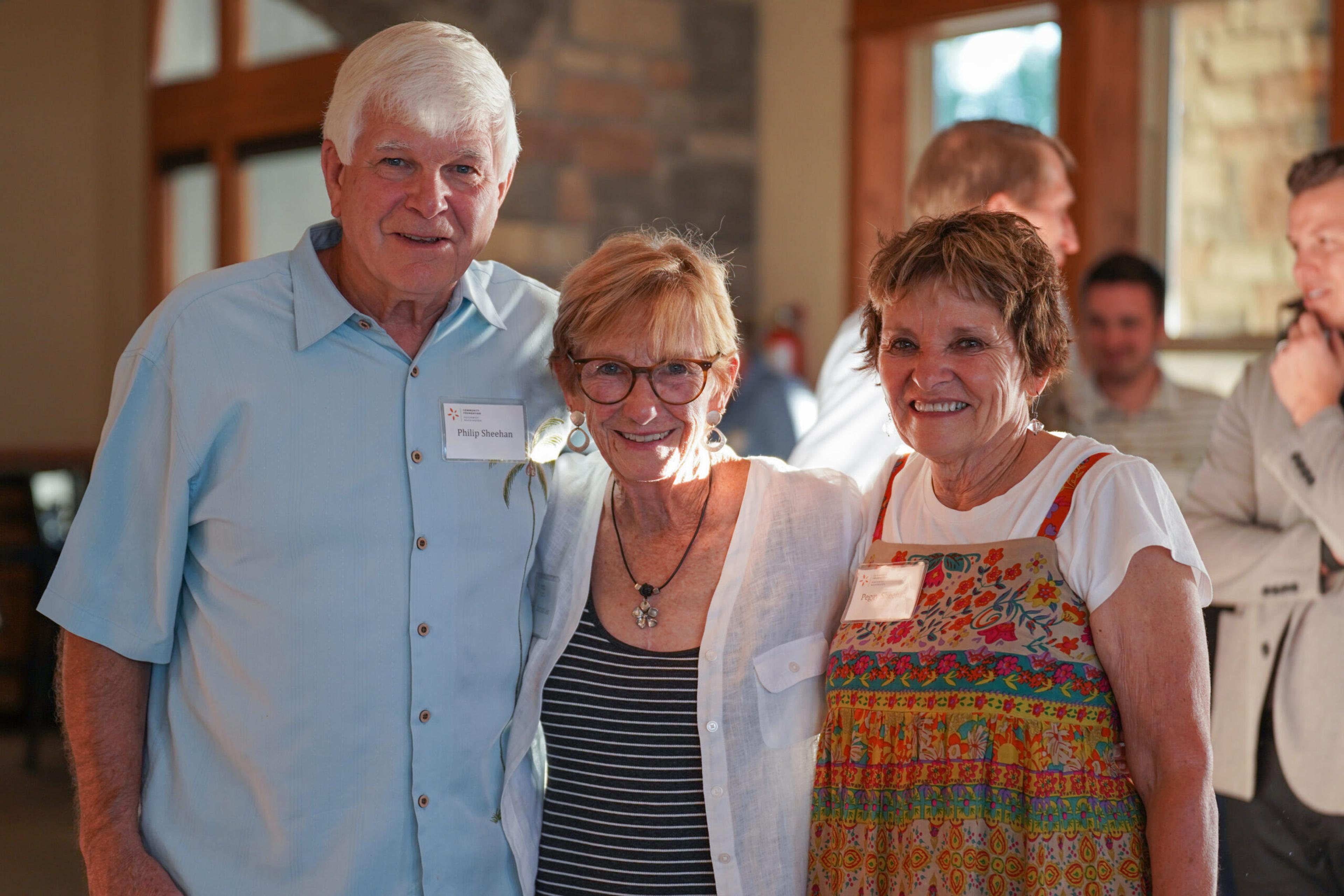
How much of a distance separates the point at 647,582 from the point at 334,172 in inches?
30.6

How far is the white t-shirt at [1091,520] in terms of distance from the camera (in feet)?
5.16

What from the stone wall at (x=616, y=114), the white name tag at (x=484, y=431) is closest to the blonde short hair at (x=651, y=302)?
the white name tag at (x=484, y=431)

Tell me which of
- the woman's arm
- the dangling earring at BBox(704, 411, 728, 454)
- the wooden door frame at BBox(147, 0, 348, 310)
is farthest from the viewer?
the wooden door frame at BBox(147, 0, 348, 310)

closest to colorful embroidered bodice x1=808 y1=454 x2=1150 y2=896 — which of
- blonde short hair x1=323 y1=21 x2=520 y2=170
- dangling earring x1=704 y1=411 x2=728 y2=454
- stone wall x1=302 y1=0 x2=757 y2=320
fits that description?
dangling earring x1=704 y1=411 x2=728 y2=454

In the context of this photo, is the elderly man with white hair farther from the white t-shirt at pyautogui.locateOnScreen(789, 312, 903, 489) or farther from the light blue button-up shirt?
the white t-shirt at pyautogui.locateOnScreen(789, 312, 903, 489)

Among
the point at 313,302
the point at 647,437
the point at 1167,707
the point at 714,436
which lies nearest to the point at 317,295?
the point at 313,302

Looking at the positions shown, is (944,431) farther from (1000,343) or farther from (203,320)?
(203,320)

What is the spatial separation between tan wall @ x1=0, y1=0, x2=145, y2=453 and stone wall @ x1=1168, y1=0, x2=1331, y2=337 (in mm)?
6463

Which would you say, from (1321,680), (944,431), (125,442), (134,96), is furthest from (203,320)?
(134,96)

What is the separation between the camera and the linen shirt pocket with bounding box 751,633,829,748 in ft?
6.08

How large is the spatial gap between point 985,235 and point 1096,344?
2237mm

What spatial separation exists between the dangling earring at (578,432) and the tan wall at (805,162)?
3870 millimetres

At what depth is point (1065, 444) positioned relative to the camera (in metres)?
1.73

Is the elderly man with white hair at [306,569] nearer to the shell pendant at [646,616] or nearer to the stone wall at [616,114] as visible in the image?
the shell pendant at [646,616]
